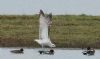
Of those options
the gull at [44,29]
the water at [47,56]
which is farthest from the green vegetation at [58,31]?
the gull at [44,29]

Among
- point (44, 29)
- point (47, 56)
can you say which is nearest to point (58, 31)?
point (47, 56)

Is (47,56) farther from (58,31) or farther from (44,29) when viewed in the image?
(58,31)

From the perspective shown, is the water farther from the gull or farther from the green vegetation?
the green vegetation

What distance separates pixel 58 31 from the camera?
58.2 meters

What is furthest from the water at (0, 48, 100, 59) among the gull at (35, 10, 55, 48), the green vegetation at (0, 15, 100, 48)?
the green vegetation at (0, 15, 100, 48)

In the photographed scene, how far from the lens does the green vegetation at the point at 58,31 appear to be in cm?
5434

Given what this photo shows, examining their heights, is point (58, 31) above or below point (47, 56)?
above

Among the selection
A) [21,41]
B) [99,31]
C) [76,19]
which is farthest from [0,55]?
[76,19]

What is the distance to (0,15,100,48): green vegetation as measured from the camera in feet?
178

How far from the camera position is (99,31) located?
58312mm

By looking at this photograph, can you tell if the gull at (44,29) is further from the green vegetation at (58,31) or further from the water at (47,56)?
the green vegetation at (58,31)

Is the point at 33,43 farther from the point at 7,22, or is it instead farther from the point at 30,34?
the point at 7,22

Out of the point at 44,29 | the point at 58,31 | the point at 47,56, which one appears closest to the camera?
the point at 44,29

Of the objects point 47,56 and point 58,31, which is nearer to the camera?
point 47,56
